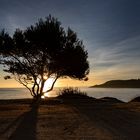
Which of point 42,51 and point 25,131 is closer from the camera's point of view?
point 25,131

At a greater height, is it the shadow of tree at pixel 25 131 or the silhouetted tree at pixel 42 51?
the silhouetted tree at pixel 42 51

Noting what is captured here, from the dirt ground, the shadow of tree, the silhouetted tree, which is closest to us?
the shadow of tree

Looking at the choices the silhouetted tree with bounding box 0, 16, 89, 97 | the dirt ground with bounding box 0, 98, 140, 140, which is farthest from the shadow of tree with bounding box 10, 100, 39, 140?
the silhouetted tree with bounding box 0, 16, 89, 97

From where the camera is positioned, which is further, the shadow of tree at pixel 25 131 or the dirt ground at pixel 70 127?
the dirt ground at pixel 70 127

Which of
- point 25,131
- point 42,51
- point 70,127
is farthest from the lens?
point 42,51

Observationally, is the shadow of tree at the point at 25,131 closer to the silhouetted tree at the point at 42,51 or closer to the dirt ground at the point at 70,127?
the dirt ground at the point at 70,127

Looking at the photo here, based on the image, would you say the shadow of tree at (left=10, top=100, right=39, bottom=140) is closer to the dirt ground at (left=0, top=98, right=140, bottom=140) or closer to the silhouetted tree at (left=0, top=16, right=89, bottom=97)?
the dirt ground at (left=0, top=98, right=140, bottom=140)

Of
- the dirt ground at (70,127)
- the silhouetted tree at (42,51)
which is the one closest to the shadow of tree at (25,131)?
the dirt ground at (70,127)

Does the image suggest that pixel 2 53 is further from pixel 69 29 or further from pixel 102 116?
pixel 102 116

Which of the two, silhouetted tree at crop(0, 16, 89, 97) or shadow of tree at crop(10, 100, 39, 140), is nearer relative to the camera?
shadow of tree at crop(10, 100, 39, 140)

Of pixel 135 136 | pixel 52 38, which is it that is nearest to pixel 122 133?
pixel 135 136

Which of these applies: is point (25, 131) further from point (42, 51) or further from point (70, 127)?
point (42, 51)

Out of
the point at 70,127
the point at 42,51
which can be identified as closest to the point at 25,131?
the point at 70,127

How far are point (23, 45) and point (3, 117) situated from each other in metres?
10.6
